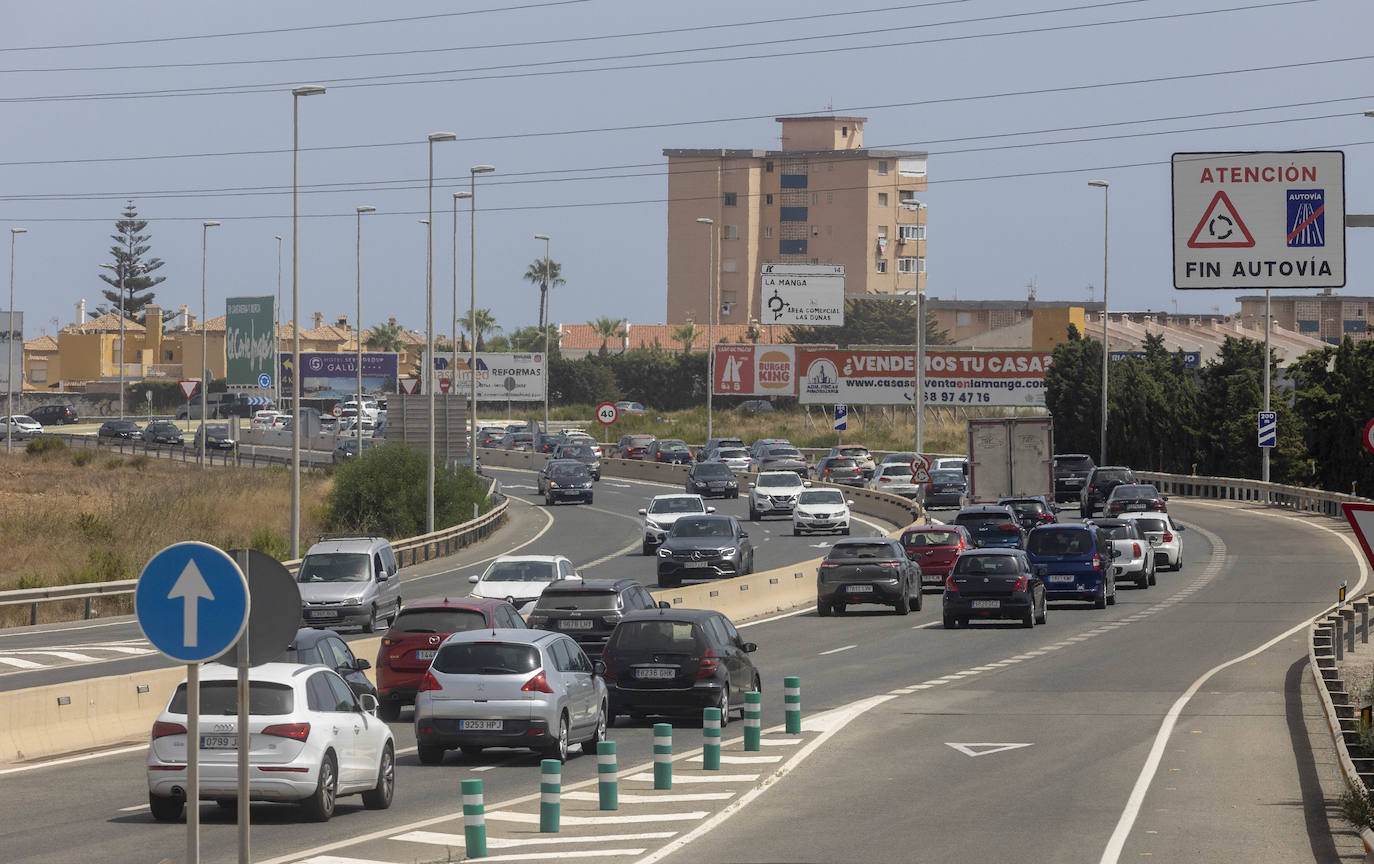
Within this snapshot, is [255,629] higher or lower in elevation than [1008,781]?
higher

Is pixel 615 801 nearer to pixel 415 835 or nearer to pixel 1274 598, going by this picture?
pixel 415 835

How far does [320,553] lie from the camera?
114 feet

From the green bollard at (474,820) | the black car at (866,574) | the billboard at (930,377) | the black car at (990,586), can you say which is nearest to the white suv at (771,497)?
the black car at (866,574)

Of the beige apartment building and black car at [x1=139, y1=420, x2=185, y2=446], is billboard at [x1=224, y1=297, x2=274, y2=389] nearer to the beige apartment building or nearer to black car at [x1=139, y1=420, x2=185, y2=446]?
black car at [x1=139, y1=420, x2=185, y2=446]

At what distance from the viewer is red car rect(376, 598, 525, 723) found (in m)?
23.5

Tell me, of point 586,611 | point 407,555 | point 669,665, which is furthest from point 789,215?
point 669,665

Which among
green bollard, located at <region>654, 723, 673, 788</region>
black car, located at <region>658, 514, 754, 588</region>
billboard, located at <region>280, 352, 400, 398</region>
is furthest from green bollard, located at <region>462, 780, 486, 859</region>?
billboard, located at <region>280, 352, 400, 398</region>

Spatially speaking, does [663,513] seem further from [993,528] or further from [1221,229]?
[1221,229]

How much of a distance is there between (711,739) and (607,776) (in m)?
2.66

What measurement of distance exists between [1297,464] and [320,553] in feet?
150

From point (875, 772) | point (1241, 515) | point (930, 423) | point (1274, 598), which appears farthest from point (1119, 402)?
point (875, 772)

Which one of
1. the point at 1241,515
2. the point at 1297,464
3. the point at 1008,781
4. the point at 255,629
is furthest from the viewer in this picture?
the point at 1297,464

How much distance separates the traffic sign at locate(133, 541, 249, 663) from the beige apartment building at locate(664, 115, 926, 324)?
156 m

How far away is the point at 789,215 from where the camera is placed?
550 ft
